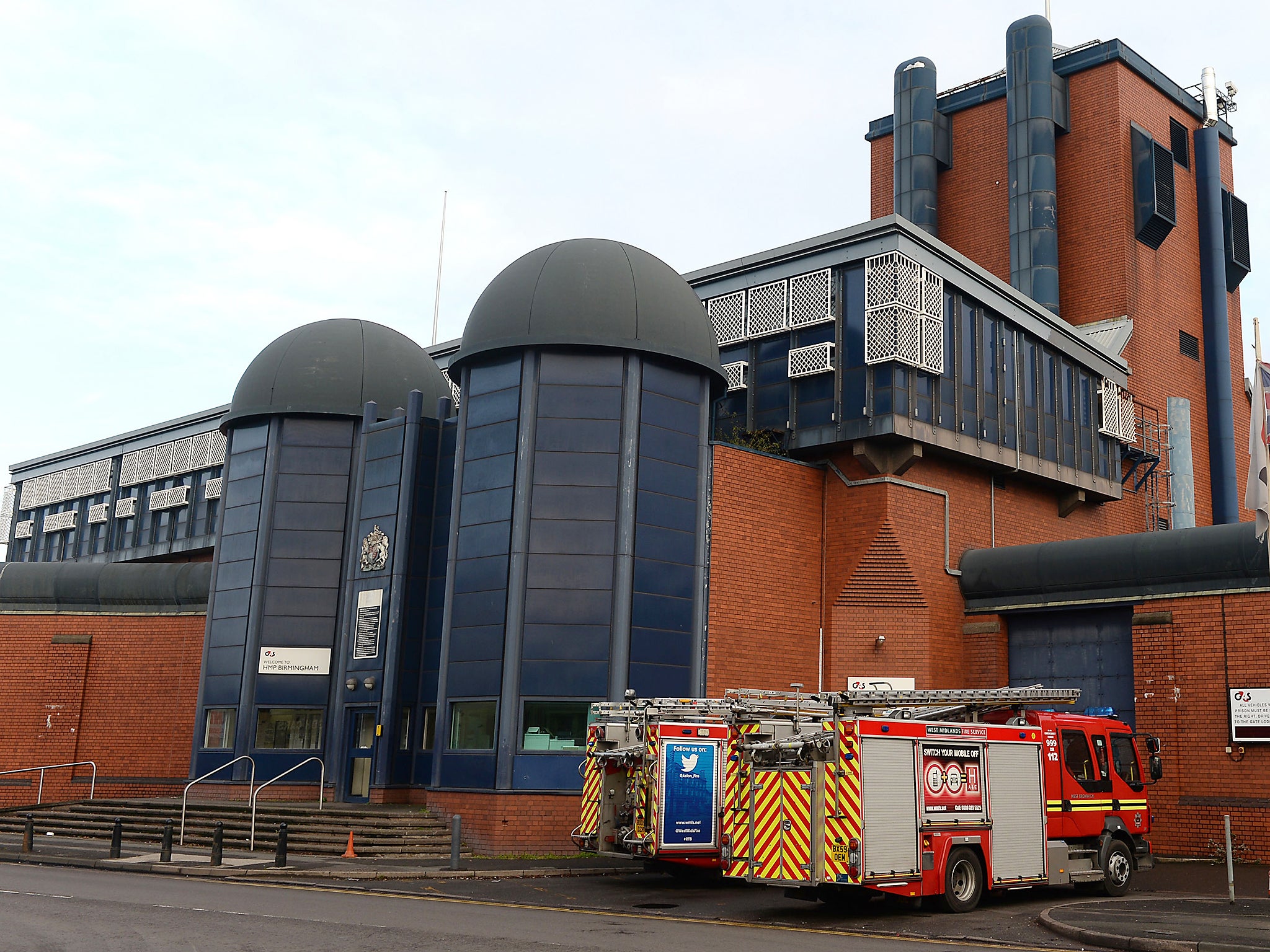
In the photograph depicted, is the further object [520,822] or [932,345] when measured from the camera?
[932,345]

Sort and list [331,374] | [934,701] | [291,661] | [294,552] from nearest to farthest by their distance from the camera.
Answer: [934,701], [291,661], [294,552], [331,374]

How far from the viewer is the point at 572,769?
2484 centimetres

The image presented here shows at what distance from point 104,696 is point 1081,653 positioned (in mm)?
25950

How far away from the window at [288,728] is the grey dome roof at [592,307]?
9321 mm

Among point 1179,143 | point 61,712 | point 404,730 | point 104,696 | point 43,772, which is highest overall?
point 1179,143

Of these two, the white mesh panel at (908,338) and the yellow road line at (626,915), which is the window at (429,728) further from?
the white mesh panel at (908,338)

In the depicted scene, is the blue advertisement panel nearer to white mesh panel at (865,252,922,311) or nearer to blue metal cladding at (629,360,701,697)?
blue metal cladding at (629,360,701,697)

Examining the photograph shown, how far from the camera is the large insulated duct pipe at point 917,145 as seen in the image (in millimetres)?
47312

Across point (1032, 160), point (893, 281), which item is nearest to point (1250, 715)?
point (893, 281)

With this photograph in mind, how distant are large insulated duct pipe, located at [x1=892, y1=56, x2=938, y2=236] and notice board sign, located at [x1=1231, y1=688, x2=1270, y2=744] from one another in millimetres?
25529

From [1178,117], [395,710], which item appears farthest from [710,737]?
[1178,117]

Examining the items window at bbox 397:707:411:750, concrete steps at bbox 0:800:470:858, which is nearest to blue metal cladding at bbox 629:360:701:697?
concrete steps at bbox 0:800:470:858

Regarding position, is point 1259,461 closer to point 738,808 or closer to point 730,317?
point 738,808

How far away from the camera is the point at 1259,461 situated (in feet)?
53.3
